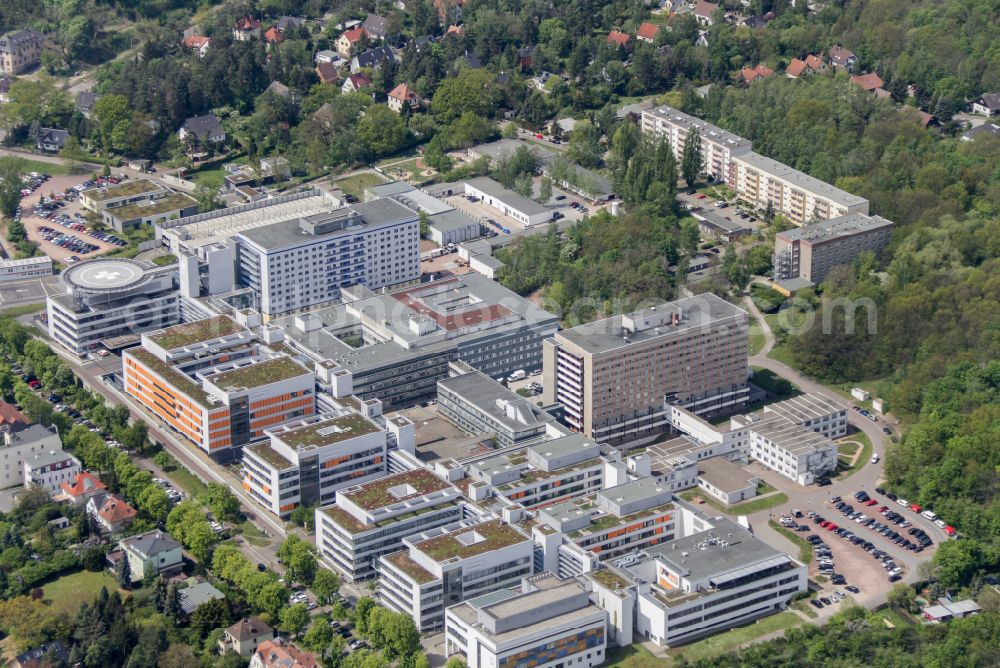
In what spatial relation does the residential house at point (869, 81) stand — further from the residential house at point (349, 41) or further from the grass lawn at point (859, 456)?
the grass lawn at point (859, 456)

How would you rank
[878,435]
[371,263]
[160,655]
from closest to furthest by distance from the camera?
[160,655]
[878,435]
[371,263]

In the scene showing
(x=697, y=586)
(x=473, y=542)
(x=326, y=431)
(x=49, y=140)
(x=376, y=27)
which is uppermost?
(x=376, y=27)

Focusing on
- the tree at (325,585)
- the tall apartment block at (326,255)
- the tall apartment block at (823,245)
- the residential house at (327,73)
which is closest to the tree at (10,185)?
the tall apartment block at (326,255)

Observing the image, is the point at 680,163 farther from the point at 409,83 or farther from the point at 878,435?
the point at 878,435

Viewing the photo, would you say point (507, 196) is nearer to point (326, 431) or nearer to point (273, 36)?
point (273, 36)

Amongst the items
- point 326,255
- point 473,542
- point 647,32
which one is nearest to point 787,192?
point 326,255

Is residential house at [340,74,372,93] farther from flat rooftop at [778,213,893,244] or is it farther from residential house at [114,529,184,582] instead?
residential house at [114,529,184,582]

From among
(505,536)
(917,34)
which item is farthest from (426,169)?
(505,536)
